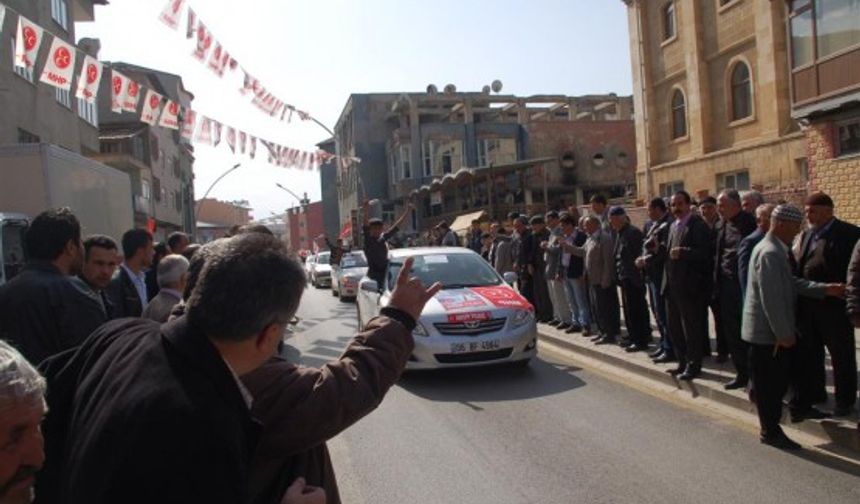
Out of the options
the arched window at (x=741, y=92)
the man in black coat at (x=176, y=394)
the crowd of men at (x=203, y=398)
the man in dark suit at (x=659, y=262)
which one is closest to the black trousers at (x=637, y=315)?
the man in dark suit at (x=659, y=262)

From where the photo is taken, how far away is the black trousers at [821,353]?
575cm

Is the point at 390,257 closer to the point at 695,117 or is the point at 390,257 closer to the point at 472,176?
the point at 695,117

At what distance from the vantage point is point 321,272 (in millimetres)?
29969

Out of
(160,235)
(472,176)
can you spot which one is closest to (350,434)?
(472,176)

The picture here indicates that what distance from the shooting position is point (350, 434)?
6.54 m

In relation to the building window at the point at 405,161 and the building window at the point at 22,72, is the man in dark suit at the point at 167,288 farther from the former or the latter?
the building window at the point at 405,161

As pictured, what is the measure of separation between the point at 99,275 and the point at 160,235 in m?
47.2

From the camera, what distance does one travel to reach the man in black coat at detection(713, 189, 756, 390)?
6.95 metres

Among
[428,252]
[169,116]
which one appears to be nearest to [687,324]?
[428,252]

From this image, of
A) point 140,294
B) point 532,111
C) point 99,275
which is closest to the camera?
point 99,275

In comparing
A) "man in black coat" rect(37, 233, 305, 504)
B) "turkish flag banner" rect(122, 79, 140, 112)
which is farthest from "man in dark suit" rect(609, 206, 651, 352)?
"turkish flag banner" rect(122, 79, 140, 112)

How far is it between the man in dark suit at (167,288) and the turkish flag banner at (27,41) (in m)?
6.44

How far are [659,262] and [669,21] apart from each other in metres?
22.4

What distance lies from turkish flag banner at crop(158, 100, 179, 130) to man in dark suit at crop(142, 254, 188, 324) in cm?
922
